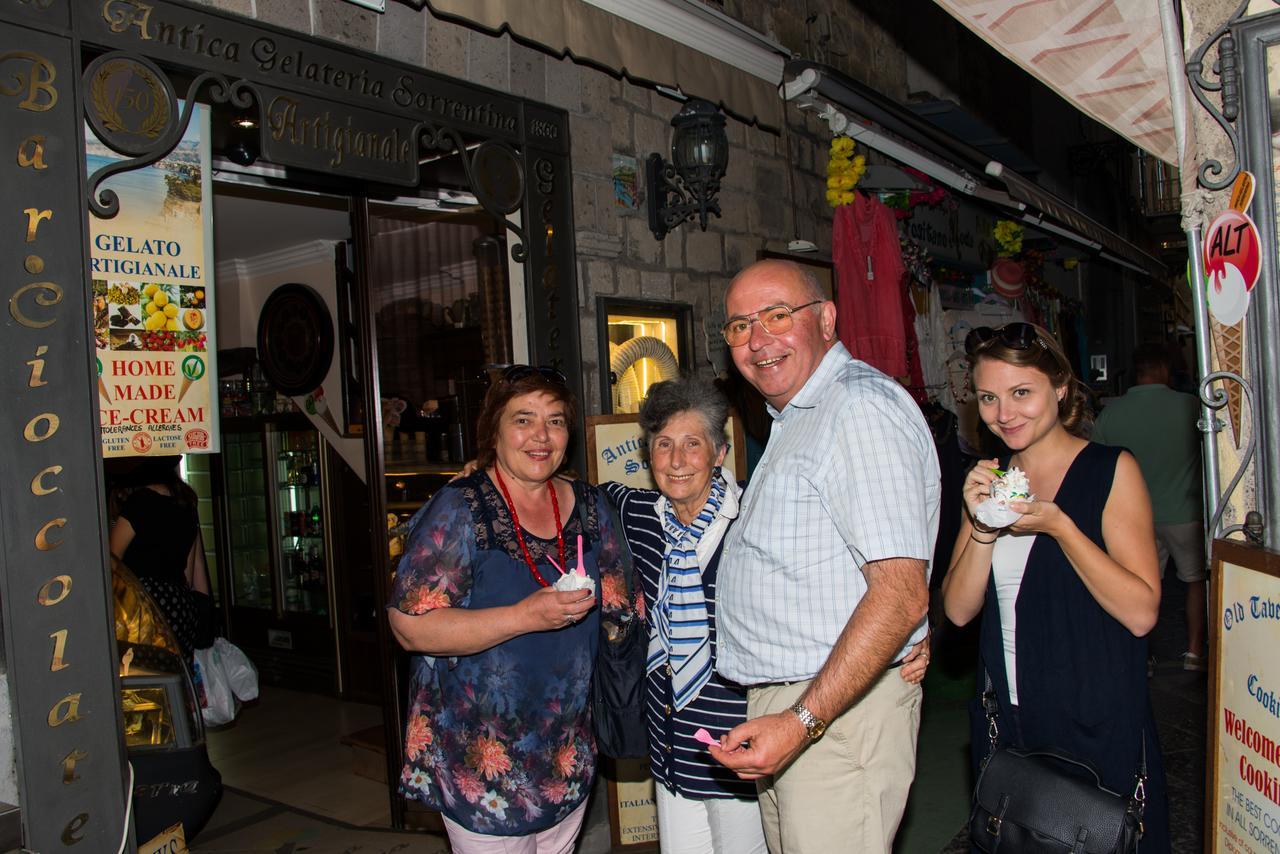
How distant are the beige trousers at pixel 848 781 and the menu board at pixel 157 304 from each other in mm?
1928

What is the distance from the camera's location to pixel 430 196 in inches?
170

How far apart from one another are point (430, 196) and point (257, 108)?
1330 mm

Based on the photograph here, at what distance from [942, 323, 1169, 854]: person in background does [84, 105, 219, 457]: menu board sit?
2.27m

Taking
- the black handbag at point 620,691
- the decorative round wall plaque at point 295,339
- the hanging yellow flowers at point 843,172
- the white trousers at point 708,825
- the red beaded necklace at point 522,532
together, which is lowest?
the white trousers at point 708,825

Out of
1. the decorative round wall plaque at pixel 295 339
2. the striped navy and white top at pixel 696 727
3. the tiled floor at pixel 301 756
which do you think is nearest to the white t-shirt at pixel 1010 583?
the striped navy and white top at pixel 696 727

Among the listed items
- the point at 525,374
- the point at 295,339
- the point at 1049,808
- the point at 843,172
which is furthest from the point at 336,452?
the point at 1049,808

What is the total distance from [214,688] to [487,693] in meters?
3.71

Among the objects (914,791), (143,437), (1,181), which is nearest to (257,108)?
(1,181)

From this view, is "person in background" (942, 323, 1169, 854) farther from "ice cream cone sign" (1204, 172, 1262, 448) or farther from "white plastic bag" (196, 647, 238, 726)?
"white plastic bag" (196, 647, 238, 726)

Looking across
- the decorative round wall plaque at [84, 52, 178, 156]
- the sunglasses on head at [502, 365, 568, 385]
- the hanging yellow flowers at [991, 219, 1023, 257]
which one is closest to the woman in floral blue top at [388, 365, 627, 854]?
the sunglasses on head at [502, 365, 568, 385]

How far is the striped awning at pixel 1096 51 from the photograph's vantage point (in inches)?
97.3

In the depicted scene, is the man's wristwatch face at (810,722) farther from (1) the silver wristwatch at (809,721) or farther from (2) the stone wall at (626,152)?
(2) the stone wall at (626,152)

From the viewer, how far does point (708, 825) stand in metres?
2.70

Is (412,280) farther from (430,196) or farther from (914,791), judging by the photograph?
(914,791)
